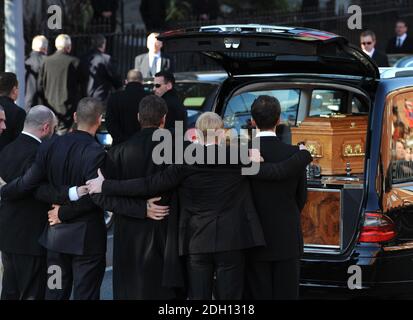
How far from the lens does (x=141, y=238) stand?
23.0 feet

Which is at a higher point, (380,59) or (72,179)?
(380,59)

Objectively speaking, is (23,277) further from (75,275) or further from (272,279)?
(272,279)

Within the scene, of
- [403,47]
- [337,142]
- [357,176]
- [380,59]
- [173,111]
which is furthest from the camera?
[403,47]

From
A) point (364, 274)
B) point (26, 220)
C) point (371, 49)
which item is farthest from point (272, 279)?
point (371, 49)

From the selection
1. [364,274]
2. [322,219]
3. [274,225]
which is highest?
[274,225]

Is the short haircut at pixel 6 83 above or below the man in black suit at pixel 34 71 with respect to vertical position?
above

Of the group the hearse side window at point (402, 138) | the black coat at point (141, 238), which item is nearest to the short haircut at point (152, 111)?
the black coat at point (141, 238)

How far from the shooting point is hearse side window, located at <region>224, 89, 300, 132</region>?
922cm

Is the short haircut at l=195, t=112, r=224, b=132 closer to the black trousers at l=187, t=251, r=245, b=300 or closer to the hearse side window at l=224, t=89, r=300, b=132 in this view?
the black trousers at l=187, t=251, r=245, b=300

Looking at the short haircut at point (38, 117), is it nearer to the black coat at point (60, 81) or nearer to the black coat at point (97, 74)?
the black coat at point (60, 81)

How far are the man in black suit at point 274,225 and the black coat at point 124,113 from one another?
4349mm

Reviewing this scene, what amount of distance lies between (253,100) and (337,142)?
108 cm

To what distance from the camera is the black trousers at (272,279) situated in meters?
6.93

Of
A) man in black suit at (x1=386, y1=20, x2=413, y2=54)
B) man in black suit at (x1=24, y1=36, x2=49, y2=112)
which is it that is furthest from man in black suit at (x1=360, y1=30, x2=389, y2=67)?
man in black suit at (x1=24, y1=36, x2=49, y2=112)
